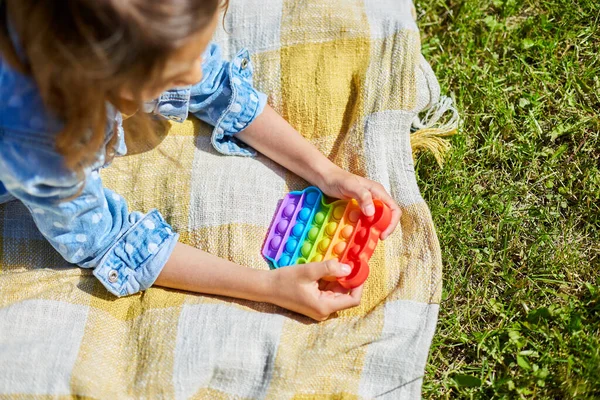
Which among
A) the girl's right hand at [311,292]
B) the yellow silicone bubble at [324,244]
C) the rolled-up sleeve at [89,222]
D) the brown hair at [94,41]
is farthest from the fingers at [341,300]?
Answer: the brown hair at [94,41]

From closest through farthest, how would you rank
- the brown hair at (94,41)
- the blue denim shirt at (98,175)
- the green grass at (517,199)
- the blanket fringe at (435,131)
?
the brown hair at (94,41) < the blue denim shirt at (98,175) < the green grass at (517,199) < the blanket fringe at (435,131)

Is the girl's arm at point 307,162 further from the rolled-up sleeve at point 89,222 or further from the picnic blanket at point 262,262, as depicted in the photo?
the rolled-up sleeve at point 89,222

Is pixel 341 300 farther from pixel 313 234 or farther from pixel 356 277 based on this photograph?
pixel 313 234

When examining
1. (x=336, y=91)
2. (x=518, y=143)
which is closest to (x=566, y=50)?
(x=518, y=143)

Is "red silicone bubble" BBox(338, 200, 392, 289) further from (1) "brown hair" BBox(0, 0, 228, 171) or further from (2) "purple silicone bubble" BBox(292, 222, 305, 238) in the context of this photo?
(1) "brown hair" BBox(0, 0, 228, 171)

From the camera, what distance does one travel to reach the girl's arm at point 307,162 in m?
1.44

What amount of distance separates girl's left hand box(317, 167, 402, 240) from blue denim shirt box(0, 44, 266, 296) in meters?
0.23

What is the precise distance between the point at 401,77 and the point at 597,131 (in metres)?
0.53

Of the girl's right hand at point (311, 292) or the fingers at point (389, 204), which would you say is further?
the fingers at point (389, 204)

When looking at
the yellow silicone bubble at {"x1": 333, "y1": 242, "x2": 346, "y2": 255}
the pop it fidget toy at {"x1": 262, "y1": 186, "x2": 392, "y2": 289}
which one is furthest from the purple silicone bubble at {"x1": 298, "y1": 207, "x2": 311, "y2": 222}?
the yellow silicone bubble at {"x1": 333, "y1": 242, "x2": 346, "y2": 255}

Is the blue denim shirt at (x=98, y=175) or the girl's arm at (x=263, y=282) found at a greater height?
the blue denim shirt at (x=98, y=175)

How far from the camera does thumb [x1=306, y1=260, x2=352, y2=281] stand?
52.3 inches

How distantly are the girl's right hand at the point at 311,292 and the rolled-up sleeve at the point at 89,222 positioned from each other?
25 cm

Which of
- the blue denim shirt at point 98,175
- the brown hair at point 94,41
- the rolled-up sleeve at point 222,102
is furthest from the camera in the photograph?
the rolled-up sleeve at point 222,102
